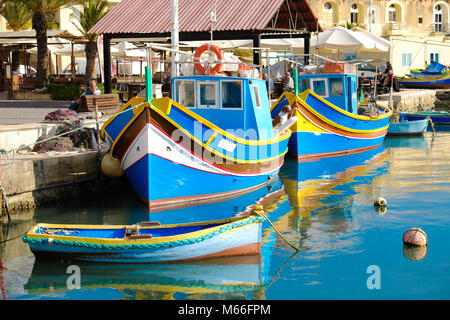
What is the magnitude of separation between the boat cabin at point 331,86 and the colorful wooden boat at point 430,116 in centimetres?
744

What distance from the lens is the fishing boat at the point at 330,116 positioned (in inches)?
802

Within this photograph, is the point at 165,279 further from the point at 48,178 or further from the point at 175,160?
the point at 48,178

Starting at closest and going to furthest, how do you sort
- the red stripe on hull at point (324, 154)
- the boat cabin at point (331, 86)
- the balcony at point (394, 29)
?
the red stripe on hull at point (324, 154)
the boat cabin at point (331, 86)
the balcony at point (394, 29)

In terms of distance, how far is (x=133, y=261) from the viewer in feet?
33.7

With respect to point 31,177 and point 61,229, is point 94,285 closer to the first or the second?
point 61,229

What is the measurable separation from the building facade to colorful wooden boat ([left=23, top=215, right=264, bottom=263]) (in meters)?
45.3

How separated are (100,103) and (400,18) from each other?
46731mm

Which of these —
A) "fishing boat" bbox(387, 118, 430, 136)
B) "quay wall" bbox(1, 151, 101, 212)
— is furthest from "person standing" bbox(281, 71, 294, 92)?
"quay wall" bbox(1, 151, 101, 212)

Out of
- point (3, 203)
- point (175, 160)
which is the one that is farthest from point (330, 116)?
point (3, 203)

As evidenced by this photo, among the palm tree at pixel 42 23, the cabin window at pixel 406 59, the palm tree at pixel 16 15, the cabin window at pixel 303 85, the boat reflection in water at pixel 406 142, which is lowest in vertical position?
the boat reflection in water at pixel 406 142

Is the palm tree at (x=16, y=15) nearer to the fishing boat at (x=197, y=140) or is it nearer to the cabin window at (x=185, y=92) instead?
the cabin window at (x=185, y=92)

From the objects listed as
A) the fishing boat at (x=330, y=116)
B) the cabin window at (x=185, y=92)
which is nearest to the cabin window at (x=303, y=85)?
the fishing boat at (x=330, y=116)

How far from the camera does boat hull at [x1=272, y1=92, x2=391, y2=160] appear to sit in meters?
20.2
